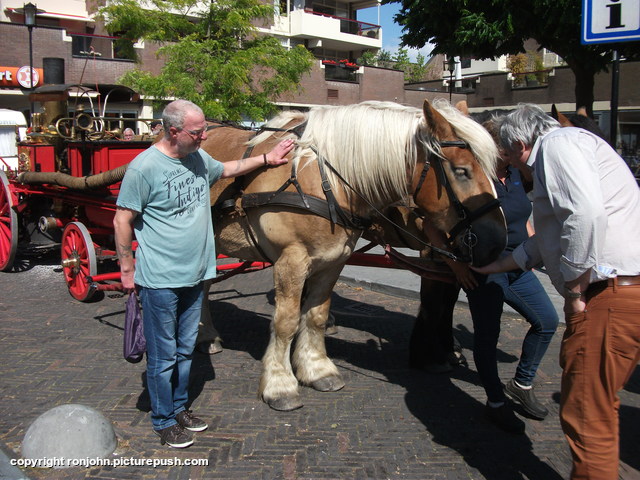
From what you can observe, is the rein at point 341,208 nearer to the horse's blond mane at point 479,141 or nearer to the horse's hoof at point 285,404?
the horse's blond mane at point 479,141

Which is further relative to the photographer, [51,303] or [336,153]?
[51,303]

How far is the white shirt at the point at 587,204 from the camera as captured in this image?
211cm

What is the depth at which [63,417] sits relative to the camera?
3031 millimetres

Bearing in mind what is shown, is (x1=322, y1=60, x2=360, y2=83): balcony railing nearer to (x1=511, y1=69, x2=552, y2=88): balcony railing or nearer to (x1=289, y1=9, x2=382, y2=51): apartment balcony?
(x1=289, y1=9, x2=382, y2=51): apartment balcony

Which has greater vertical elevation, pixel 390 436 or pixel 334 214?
pixel 334 214

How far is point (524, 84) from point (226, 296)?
24.9 meters

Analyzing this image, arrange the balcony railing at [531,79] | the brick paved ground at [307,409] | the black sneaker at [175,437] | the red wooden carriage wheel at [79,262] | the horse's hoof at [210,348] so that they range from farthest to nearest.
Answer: the balcony railing at [531,79], the red wooden carriage wheel at [79,262], the horse's hoof at [210,348], the black sneaker at [175,437], the brick paved ground at [307,409]

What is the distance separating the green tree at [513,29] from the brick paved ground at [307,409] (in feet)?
30.7

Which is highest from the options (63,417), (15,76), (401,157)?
(15,76)

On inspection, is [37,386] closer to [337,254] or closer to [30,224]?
[337,254]

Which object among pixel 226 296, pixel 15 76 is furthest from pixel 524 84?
pixel 226 296

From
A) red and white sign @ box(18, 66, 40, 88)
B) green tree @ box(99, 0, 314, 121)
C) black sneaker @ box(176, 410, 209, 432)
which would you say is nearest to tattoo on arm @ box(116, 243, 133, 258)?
black sneaker @ box(176, 410, 209, 432)

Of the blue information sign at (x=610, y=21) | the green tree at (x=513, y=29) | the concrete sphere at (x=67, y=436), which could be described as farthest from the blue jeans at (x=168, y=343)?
the green tree at (x=513, y=29)

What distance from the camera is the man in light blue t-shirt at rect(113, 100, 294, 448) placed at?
117 inches
